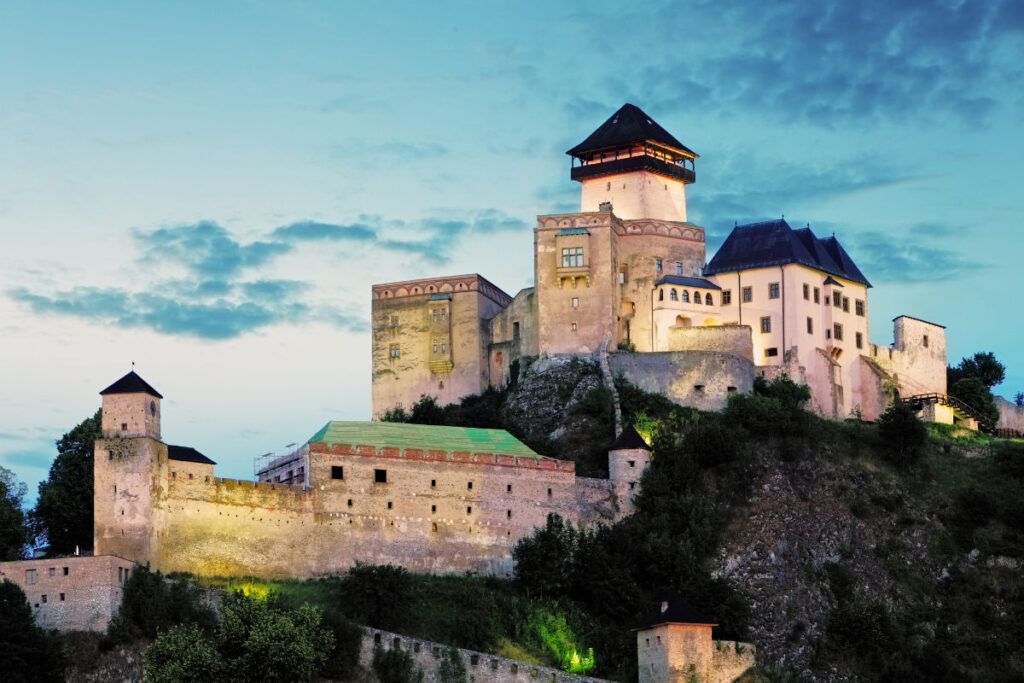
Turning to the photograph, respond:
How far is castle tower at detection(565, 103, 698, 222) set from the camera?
3917 inches

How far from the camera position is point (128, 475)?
234ft

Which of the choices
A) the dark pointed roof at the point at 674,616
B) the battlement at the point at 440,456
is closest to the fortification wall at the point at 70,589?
the battlement at the point at 440,456

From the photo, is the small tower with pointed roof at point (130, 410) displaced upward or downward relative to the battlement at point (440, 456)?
upward

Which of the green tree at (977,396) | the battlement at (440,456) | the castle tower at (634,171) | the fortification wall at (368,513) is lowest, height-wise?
the fortification wall at (368,513)

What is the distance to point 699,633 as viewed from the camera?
69812 mm

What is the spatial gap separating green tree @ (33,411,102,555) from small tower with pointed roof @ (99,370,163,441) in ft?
22.5

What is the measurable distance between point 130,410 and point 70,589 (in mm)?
8511

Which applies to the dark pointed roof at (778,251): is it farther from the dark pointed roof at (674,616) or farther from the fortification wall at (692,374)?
the dark pointed roof at (674,616)

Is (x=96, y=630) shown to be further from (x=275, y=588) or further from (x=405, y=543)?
(x=405, y=543)

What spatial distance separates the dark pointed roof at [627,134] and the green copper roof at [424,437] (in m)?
22.6

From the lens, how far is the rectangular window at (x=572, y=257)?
94.8 meters

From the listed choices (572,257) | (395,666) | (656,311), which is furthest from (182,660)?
(656,311)

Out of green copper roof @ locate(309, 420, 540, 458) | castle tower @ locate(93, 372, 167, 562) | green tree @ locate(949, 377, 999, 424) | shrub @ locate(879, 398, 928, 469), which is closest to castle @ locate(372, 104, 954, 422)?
green tree @ locate(949, 377, 999, 424)

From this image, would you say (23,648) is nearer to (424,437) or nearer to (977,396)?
(424,437)
